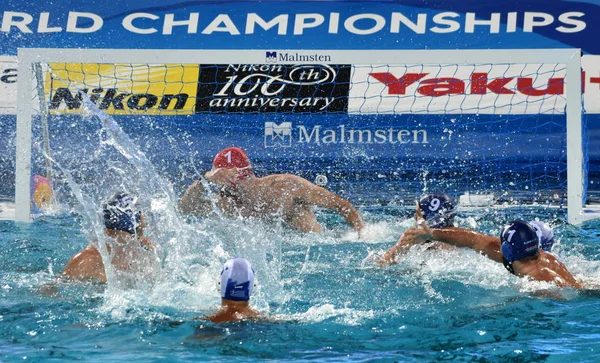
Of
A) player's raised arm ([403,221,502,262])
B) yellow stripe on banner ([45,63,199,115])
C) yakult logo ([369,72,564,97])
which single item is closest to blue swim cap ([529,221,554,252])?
player's raised arm ([403,221,502,262])

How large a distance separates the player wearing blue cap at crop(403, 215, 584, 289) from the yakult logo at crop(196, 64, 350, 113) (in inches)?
179

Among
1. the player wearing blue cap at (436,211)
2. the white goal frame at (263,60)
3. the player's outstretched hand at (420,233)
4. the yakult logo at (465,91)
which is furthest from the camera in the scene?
the yakult logo at (465,91)

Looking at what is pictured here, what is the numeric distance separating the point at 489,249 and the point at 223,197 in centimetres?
275

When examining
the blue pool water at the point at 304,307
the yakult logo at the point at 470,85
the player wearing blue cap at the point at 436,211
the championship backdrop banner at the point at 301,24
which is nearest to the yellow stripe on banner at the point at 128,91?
the championship backdrop banner at the point at 301,24

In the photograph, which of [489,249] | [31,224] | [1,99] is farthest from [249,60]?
[1,99]

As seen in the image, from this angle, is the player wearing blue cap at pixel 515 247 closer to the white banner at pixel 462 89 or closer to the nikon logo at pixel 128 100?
the white banner at pixel 462 89

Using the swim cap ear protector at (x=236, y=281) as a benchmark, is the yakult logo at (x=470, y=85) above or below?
above

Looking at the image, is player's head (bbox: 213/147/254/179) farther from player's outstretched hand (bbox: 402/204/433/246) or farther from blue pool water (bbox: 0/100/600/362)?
player's outstretched hand (bbox: 402/204/433/246)

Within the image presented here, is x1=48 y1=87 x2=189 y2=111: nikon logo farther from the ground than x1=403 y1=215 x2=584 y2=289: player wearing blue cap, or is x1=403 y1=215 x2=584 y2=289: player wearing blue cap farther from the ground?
x1=48 y1=87 x2=189 y2=111: nikon logo

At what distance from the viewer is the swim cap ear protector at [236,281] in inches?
183

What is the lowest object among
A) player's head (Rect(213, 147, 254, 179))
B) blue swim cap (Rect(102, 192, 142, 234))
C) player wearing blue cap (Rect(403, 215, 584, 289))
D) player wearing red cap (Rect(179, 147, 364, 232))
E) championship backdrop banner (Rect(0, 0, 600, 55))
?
player wearing blue cap (Rect(403, 215, 584, 289))

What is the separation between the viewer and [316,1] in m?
10.8

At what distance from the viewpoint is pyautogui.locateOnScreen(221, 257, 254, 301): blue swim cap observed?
4.66 metres

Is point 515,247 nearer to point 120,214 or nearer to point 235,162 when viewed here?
point 120,214
